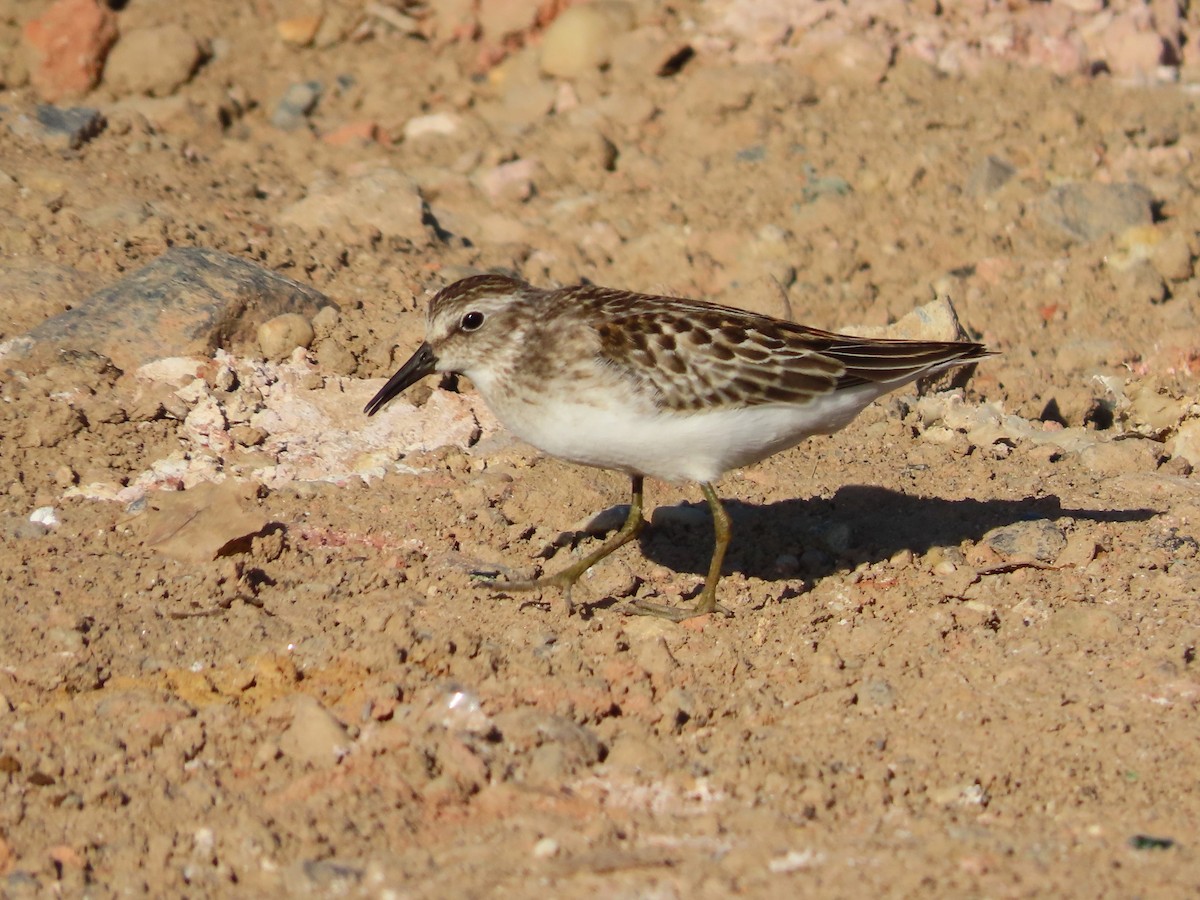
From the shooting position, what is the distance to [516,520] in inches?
274

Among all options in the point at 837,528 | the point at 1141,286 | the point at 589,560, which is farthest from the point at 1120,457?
the point at 589,560

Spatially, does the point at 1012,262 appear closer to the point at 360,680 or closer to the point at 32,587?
the point at 360,680

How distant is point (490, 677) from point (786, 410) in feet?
5.51

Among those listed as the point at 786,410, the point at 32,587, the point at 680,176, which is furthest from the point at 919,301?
the point at 32,587

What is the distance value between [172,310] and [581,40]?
4604 millimetres

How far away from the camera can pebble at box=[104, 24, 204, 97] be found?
34.3 feet

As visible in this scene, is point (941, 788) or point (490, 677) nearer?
point (941, 788)

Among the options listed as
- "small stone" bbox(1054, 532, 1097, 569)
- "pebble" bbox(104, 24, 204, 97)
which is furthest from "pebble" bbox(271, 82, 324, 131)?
"small stone" bbox(1054, 532, 1097, 569)

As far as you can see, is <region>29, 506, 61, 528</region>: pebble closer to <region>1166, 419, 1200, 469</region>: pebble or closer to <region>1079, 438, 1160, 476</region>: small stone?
<region>1079, 438, 1160, 476</region>: small stone

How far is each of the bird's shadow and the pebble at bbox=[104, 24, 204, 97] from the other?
5638 mm

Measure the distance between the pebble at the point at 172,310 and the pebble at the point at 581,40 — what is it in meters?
3.95

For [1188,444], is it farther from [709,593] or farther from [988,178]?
[988,178]

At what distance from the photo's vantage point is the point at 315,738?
4.96 meters

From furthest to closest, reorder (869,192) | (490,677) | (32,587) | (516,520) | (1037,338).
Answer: (869,192)
(1037,338)
(516,520)
(32,587)
(490,677)
